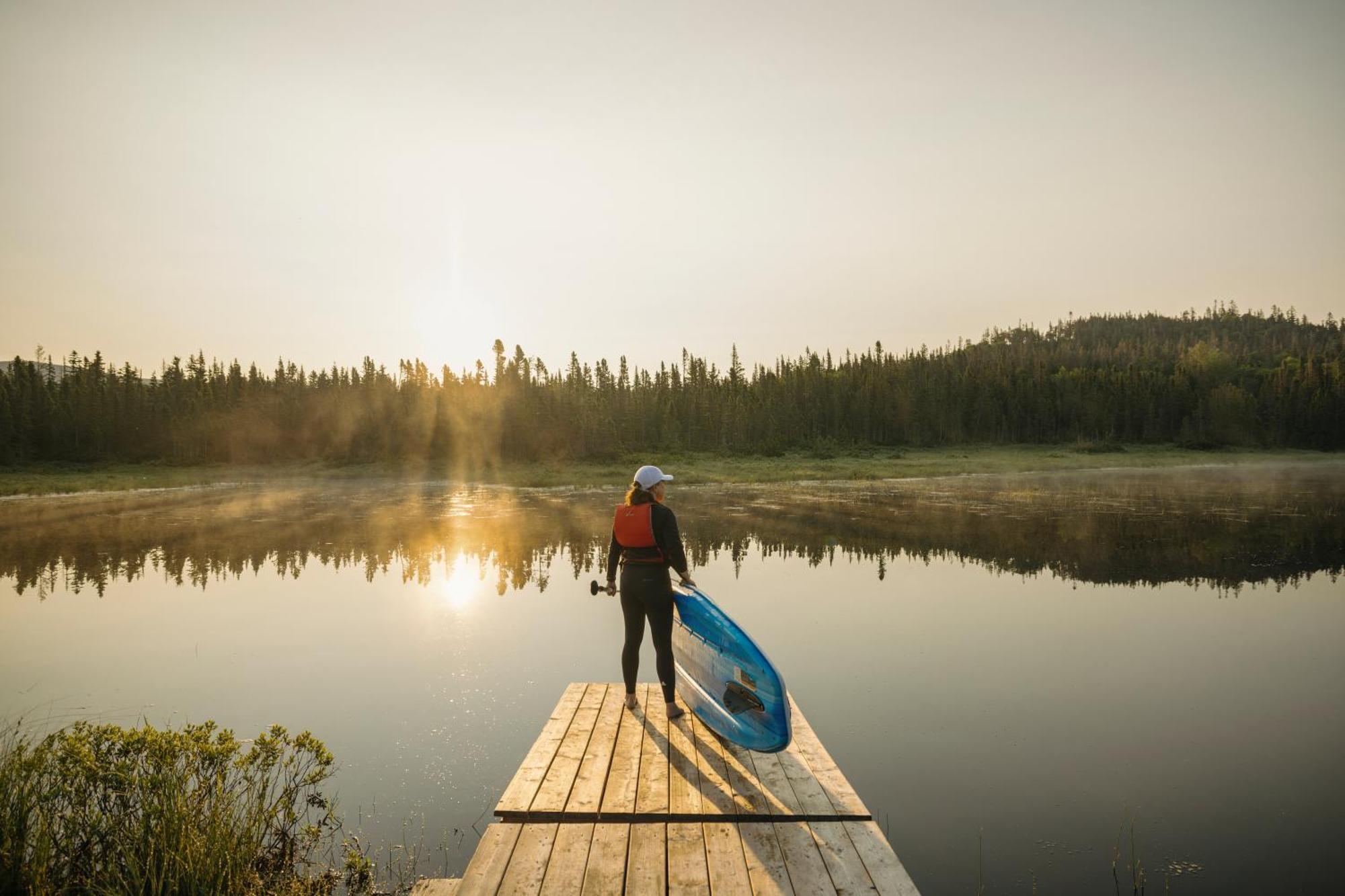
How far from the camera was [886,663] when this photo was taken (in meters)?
11.9

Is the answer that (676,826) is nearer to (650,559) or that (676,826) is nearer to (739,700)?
(739,700)

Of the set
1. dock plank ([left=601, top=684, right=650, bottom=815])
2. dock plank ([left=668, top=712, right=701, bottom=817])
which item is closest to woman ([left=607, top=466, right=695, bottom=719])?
dock plank ([left=668, top=712, right=701, bottom=817])

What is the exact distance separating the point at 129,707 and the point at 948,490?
1684 inches

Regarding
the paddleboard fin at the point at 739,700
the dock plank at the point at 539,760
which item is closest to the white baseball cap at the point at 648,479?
the paddleboard fin at the point at 739,700

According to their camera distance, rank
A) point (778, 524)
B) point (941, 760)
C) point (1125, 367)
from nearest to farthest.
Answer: point (941, 760) < point (778, 524) < point (1125, 367)

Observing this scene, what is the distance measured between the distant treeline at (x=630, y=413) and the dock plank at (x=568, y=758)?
73956 millimetres

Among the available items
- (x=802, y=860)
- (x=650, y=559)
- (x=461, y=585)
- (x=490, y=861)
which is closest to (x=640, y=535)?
(x=650, y=559)

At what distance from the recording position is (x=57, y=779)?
576 centimetres

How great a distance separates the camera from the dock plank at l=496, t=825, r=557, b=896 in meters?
5.13

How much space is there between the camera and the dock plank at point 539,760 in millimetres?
6281

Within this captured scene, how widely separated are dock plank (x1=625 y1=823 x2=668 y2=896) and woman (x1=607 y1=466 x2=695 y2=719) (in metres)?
2.33

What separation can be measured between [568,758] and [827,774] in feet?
7.94

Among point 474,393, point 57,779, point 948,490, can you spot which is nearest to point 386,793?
point 57,779

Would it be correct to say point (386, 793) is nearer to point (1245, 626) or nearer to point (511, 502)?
point (1245, 626)
